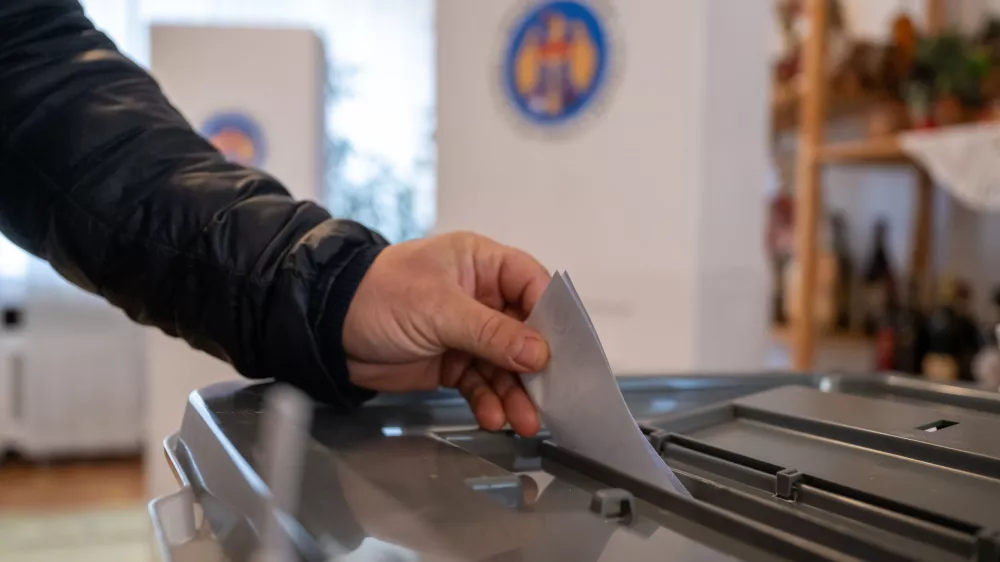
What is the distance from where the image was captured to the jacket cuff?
1.88 feet

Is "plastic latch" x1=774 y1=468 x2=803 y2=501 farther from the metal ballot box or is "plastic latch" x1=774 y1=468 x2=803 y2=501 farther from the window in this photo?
the window

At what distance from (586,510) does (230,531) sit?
156mm

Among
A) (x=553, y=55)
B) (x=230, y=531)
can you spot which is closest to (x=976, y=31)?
(x=553, y=55)

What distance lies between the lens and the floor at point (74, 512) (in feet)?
7.41

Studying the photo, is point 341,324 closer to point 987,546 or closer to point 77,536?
point 987,546

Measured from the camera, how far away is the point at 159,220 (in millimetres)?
610

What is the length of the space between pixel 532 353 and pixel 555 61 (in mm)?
1140

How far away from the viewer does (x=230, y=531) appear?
13.5 inches

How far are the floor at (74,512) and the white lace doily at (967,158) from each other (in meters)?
1.93

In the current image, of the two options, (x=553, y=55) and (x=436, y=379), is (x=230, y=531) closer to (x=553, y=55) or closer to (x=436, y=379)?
(x=436, y=379)

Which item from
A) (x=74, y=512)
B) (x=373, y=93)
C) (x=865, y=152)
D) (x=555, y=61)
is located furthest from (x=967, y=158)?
(x=74, y=512)

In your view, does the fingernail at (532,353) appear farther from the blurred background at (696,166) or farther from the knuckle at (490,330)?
the blurred background at (696,166)

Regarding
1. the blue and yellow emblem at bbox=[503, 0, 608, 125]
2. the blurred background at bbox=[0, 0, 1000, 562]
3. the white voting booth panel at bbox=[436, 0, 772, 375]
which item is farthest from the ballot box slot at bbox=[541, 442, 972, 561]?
the blue and yellow emblem at bbox=[503, 0, 608, 125]

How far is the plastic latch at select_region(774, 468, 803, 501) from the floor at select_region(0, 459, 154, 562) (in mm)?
2017
